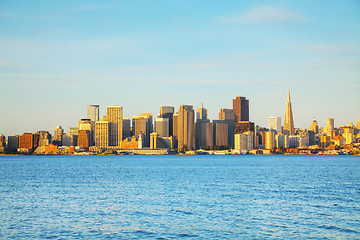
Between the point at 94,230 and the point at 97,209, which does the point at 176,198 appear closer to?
the point at 97,209

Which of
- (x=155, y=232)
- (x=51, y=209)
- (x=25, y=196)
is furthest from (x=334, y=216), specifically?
(x=25, y=196)

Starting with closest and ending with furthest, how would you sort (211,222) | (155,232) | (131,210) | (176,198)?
(155,232)
(211,222)
(131,210)
(176,198)

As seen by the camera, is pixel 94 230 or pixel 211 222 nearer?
pixel 94 230

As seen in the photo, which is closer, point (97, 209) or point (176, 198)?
point (97, 209)

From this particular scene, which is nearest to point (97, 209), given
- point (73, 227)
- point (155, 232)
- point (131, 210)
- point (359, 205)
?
point (131, 210)

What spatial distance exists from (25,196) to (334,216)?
39.0 meters

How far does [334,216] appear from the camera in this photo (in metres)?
46.2

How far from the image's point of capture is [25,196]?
64188mm

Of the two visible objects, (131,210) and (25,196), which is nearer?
(131,210)

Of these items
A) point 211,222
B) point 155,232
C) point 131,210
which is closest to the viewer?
point 155,232

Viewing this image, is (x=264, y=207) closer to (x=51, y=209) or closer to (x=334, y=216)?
(x=334, y=216)

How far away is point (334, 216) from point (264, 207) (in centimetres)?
826

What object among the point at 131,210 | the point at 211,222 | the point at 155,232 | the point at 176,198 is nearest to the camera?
the point at 155,232

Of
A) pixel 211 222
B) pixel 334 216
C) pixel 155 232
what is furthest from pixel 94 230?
pixel 334 216
